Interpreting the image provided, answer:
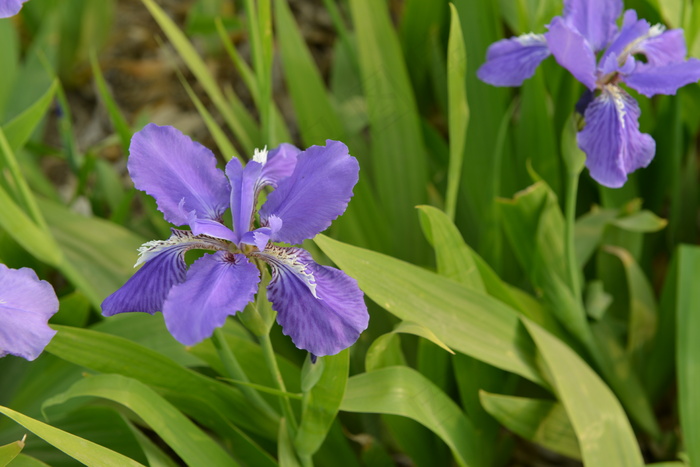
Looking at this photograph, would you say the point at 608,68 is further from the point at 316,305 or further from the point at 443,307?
the point at 316,305

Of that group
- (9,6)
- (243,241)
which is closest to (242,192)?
Answer: (243,241)

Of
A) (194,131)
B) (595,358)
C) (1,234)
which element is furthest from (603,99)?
(194,131)

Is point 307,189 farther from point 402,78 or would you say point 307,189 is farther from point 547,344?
point 402,78

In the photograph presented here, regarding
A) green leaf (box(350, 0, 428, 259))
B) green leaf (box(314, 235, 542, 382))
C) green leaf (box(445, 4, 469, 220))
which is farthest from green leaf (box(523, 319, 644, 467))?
green leaf (box(350, 0, 428, 259))

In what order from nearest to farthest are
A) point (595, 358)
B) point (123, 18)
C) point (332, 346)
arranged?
point (332, 346) → point (595, 358) → point (123, 18)

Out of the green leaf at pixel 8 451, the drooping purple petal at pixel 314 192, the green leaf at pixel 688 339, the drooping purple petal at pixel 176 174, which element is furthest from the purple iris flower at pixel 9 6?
the green leaf at pixel 688 339

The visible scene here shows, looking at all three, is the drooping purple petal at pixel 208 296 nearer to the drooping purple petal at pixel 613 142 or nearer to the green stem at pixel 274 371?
the green stem at pixel 274 371
